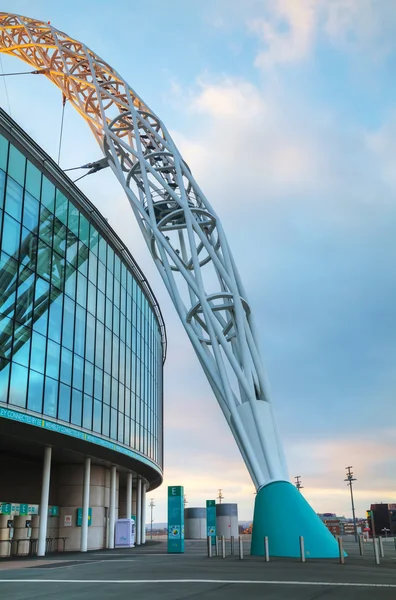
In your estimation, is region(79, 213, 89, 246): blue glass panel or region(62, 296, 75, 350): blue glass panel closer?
region(62, 296, 75, 350): blue glass panel

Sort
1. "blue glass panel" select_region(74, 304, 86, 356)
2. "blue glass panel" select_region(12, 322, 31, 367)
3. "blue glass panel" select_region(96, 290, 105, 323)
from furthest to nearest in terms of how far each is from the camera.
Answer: "blue glass panel" select_region(96, 290, 105, 323) → "blue glass panel" select_region(74, 304, 86, 356) → "blue glass panel" select_region(12, 322, 31, 367)

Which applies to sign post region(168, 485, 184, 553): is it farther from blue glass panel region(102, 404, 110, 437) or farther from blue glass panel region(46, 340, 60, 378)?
blue glass panel region(46, 340, 60, 378)

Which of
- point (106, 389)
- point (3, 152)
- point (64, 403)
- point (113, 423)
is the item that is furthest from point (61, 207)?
point (113, 423)

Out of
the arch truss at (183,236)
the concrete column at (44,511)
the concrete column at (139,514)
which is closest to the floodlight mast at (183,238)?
the arch truss at (183,236)

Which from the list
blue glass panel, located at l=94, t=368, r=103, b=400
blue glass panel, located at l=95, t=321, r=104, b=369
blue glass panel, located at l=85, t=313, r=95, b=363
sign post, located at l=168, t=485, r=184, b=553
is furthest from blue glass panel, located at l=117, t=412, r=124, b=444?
sign post, located at l=168, t=485, r=184, b=553

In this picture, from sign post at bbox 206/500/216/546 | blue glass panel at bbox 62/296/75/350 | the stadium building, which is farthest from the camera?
sign post at bbox 206/500/216/546

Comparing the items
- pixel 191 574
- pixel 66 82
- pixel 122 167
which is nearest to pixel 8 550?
pixel 191 574

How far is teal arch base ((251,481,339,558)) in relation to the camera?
18.5 meters

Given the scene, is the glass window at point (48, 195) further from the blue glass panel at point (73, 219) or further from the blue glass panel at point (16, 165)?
the blue glass panel at point (73, 219)

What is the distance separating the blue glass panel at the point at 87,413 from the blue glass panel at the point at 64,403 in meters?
1.96

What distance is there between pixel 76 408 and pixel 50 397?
2695 millimetres

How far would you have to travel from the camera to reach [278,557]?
1925cm

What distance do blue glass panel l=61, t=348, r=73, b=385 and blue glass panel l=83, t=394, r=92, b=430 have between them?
2075 millimetres

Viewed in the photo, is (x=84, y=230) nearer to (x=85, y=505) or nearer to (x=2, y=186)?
(x=2, y=186)
